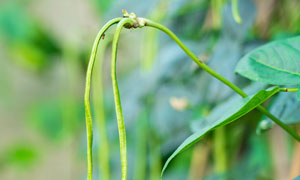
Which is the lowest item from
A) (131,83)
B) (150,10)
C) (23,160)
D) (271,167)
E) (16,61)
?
(271,167)

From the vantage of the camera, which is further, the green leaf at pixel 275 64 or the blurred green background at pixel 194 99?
the blurred green background at pixel 194 99

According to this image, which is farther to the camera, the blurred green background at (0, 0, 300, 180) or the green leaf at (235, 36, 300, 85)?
the blurred green background at (0, 0, 300, 180)

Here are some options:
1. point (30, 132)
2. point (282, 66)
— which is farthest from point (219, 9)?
point (30, 132)

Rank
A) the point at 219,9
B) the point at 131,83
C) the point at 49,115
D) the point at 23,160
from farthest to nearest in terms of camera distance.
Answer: the point at 23,160 → the point at 49,115 → the point at 131,83 → the point at 219,9

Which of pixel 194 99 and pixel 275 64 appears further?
pixel 194 99

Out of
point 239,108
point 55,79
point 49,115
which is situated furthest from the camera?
point 55,79

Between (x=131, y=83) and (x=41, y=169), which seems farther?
(x=41, y=169)

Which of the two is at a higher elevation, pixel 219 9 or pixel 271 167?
pixel 219 9

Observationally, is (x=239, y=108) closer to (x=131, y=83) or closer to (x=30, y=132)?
(x=131, y=83)
